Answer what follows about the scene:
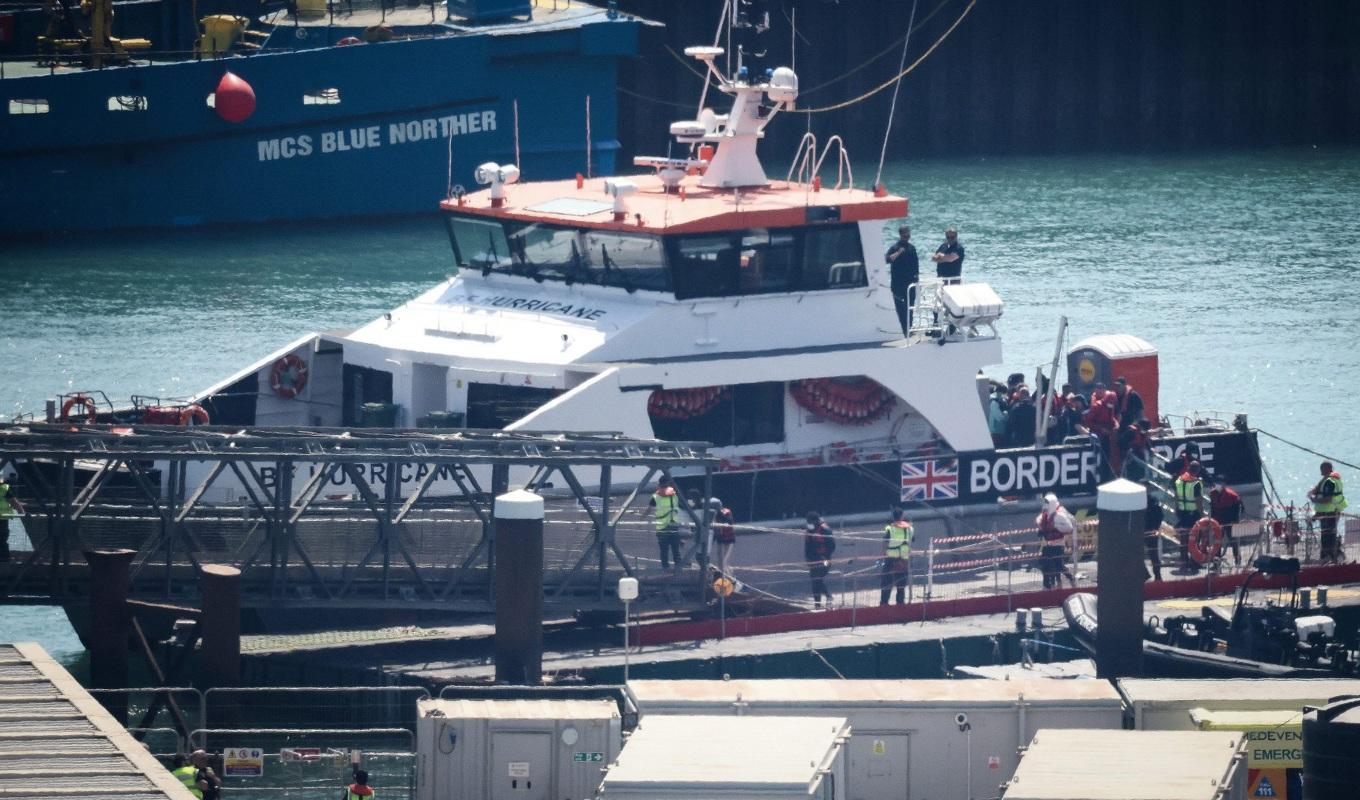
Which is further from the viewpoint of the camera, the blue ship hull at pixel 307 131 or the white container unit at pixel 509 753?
the blue ship hull at pixel 307 131

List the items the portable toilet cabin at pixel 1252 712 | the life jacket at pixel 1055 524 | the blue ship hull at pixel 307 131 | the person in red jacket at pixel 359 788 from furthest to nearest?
the blue ship hull at pixel 307 131 < the life jacket at pixel 1055 524 < the portable toilet cabin at pixel 1252 712 < the person in red jacket at pixel 359 788

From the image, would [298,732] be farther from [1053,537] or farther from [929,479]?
[1053,537]

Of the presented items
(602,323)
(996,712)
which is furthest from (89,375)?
(996,712)

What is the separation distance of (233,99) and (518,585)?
30335mm

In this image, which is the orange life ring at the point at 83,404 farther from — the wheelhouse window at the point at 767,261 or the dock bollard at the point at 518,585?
the dock bollard at the point at 518,585

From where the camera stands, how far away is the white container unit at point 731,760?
1493cm

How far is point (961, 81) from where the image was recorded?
191 feet

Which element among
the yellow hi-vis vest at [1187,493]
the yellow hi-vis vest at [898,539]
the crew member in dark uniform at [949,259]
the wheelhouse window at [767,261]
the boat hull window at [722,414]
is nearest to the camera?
the yellow hi-vis vest at [898,539]

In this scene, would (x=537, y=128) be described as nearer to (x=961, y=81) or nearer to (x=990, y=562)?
(x=961, y=81)

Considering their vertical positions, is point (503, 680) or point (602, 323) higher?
point (602, 323)

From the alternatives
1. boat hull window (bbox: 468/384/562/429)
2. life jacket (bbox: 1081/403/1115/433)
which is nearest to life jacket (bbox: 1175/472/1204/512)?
life jacket (bbox: 1081/403/1115/433)

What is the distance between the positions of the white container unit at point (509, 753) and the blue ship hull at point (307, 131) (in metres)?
31.4

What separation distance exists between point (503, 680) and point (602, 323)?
5058mm

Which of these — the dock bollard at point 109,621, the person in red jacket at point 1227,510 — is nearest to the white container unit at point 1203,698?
the person in red jacket at point 1227,510
